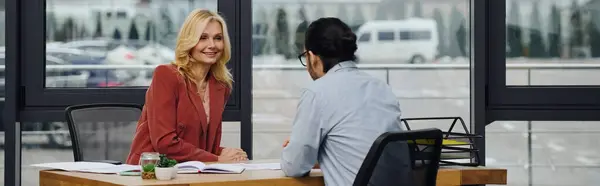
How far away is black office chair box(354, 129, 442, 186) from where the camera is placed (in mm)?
2617

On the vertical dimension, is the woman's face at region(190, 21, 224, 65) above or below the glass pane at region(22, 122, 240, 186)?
above

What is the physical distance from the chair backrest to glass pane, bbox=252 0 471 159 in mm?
996

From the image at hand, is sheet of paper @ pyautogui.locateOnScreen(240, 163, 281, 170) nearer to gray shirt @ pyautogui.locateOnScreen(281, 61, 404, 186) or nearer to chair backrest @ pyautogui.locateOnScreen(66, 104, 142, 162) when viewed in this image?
gray shirt @ pyautogui.locateOnScreen(281, 61, 404, 186)

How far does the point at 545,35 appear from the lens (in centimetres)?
507

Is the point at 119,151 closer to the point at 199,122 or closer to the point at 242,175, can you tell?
the point at 199,122

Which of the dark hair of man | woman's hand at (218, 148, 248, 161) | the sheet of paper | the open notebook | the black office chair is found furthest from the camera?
Answer: woman's hand at (218, 148, 248, 161)

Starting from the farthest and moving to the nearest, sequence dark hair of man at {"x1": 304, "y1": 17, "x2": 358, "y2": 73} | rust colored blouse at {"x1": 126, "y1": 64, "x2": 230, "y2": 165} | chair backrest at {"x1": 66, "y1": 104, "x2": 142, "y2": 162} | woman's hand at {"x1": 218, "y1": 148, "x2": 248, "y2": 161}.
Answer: chair backrest at {"x1": 66, "y1": 104, "x2": 142, "y2": 162} → woman's hand at {"x1": 218, "y1": 148, "x2": 248, "y2": 161} → rust colored blouse at {"x1": 126, "y1": 64, "x2": 230, "y2": 165} → dark hair of man at {"x1": 304, "y1": 17, "x2": 358, "y2": 73}

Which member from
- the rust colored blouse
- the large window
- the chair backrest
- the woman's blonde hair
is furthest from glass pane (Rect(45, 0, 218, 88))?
the rust colored blouse

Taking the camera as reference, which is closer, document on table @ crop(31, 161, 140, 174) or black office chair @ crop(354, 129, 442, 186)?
black office chair @ crop(354, 129, 442, 186)

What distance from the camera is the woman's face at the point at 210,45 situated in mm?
3764

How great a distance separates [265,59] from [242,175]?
6.75 feet

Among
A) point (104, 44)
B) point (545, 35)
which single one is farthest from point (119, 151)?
point (545, 35)

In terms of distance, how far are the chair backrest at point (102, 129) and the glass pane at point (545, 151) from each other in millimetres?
1985

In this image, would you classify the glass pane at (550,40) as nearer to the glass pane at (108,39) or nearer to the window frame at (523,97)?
the window frame at (523,97)
